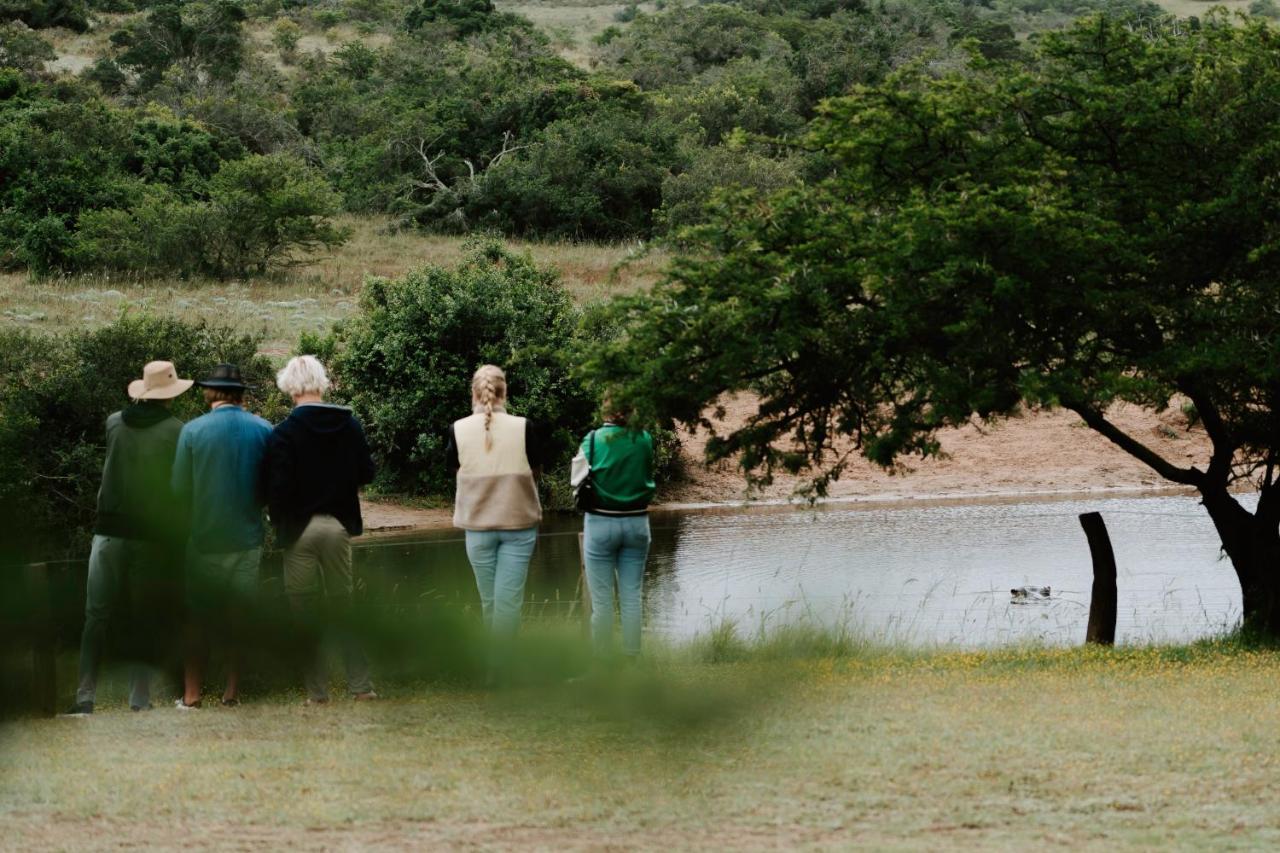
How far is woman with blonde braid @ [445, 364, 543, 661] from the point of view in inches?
322

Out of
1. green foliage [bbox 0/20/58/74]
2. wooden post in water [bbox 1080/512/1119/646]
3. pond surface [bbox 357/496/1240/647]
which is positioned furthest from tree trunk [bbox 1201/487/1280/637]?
green foliage [bbox 0/20/58/74]

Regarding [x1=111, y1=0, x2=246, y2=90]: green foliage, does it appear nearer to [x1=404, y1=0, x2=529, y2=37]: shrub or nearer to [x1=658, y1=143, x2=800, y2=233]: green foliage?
[x1=404, y1=0, x2=529, y2=37]: shrub

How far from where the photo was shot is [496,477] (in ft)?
27.1

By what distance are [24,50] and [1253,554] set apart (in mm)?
60158

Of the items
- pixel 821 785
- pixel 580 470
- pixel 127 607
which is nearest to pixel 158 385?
pixel 127 607

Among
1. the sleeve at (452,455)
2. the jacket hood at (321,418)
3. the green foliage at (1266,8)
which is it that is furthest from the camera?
the green foliage at (1266,8)

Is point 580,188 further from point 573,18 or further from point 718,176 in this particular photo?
point 573,18

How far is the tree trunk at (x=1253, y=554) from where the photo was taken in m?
13.7

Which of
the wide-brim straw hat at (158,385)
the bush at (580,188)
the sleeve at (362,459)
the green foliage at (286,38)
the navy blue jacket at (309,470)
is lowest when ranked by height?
the sleeve at (362,459)

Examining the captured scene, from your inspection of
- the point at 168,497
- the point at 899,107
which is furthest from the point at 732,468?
the point at 168,497

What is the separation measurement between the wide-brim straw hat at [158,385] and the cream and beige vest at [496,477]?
11.7 feet

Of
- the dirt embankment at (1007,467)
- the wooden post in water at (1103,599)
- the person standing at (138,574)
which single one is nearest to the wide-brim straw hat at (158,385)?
the person standing at (138,574)

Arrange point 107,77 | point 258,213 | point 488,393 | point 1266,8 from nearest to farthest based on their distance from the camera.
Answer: point 488,393
point 258,213
point 107,77
point 1266,8

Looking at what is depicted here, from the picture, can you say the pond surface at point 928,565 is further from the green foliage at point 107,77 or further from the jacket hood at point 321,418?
the green foliage at point 107,77
